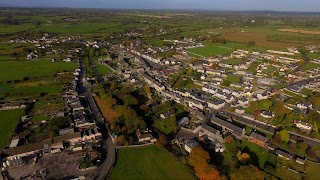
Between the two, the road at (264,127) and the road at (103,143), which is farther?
the road at (264,127)

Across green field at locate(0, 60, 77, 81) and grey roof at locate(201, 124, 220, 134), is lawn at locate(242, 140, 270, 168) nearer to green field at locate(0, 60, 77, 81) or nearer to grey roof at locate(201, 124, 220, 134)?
grey roof at locate(201, 124, 220, 134)

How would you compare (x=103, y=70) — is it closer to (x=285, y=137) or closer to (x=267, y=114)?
(x=267, y=114)

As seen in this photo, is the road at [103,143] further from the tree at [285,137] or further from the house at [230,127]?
the tree at [285,137]

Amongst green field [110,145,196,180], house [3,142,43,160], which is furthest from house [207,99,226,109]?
house [3,142,43,160]

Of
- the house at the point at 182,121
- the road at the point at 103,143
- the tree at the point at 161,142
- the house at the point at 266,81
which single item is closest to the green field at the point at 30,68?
the road at the point at 103,143

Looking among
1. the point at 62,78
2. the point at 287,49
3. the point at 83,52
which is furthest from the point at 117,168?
the point at 287,49
